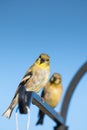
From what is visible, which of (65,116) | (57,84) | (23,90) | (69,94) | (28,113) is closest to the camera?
(28,113)

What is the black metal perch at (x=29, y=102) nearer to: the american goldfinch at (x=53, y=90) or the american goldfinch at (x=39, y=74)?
the american goldfinch at (x=39, y=74)

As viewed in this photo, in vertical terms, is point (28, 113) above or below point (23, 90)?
below

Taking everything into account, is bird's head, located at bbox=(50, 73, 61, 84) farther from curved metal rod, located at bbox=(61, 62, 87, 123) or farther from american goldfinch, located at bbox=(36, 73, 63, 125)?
curved metal rod, located at bbox=(61, 62, 87, 123)

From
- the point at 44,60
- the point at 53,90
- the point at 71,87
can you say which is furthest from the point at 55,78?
the point at 71,87

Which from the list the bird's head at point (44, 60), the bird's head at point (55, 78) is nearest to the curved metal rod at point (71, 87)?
the bird's head at point (44, 60)

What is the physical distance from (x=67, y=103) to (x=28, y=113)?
1.49 metres

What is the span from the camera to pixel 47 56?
6645mm

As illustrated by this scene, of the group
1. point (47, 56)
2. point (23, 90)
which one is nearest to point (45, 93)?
point (47, 56)

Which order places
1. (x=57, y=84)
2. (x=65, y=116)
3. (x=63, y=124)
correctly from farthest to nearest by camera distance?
(x=57, y=84) → (x=65, y=116) → (x=63, y=124)

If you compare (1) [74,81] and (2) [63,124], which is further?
(1) [74,81]

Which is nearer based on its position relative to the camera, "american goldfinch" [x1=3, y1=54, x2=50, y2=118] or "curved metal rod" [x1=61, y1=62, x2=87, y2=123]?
"curved metal rod" [x1=61, y1=62, x2=87, y2=123]

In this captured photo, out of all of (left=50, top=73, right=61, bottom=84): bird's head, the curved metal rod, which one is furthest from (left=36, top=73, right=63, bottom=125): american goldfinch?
the curved metal rod

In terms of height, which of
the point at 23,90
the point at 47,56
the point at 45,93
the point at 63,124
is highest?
the point at 47,56

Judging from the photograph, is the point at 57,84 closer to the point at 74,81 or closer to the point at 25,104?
the point at 74,81
